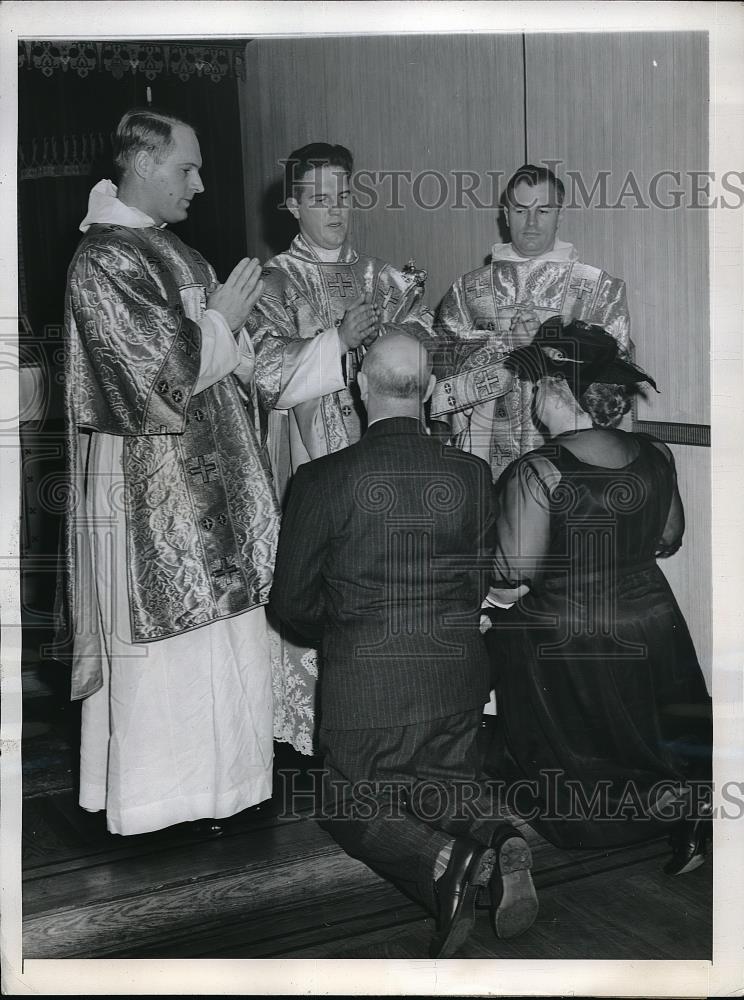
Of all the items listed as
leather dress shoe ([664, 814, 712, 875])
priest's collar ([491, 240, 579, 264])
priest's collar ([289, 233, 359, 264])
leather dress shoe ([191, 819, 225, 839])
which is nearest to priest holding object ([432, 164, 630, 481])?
priest's collar ([491, 240, 579, 264])

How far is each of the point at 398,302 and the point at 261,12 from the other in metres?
0.99

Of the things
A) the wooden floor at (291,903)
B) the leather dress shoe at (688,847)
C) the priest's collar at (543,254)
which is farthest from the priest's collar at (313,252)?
the leather dress shoe at (688,847)

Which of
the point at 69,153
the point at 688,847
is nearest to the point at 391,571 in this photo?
the point at 688,847

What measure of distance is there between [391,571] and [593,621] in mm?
Result: 664

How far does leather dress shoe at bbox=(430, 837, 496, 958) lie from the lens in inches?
115

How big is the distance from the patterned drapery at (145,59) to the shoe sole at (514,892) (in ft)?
8.13

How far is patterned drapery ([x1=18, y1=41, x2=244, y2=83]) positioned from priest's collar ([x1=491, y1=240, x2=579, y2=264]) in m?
0.96

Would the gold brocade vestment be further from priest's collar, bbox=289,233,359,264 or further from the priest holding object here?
the priest holding object

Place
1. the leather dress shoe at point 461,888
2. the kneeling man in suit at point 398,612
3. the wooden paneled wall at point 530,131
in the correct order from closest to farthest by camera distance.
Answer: the leather dress shoe at point 461,888 < the kneeling man in suit at point 398,612 < the wooden paneled wall at point 530,131

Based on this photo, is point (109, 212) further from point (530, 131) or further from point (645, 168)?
point (645, 168)

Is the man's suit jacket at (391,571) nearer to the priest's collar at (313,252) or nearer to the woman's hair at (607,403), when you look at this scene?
the woman's hair at (607,403)

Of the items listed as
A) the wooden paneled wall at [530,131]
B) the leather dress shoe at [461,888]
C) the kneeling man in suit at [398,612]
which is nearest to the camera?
the leather dress shoe at [461,888]

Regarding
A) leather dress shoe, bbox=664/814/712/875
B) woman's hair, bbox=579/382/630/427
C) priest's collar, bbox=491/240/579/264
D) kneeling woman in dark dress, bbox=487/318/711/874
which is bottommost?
leather dress shoe, bbox=664/814/712/875

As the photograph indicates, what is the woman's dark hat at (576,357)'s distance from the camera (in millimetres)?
3240
